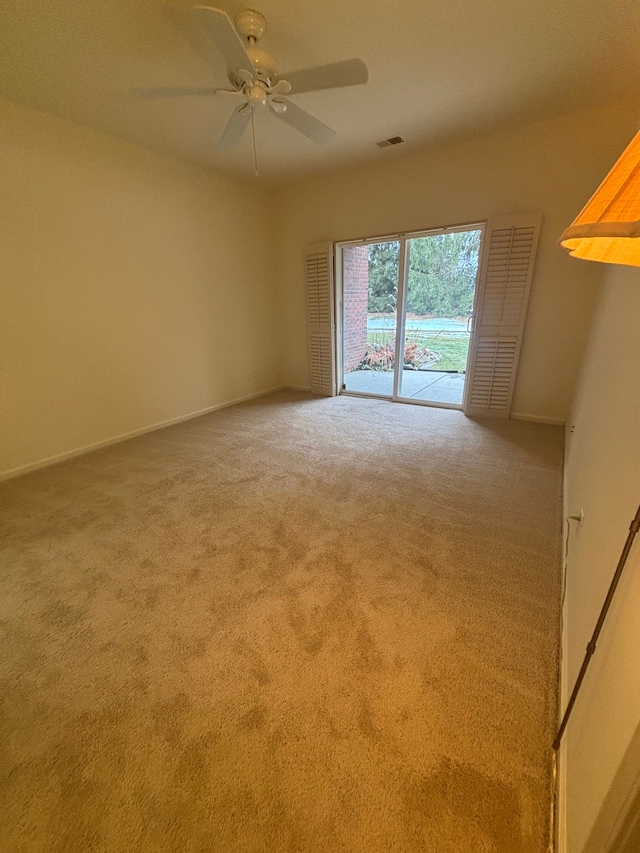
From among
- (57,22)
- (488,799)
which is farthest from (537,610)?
(57,22)

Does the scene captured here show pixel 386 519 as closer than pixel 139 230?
Yes

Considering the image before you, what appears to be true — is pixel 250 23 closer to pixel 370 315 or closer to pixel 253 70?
pixel 253 70

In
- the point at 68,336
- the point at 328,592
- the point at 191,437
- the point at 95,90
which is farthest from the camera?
the point at 191,437

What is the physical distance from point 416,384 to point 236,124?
350cm

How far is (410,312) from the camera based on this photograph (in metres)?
4.00

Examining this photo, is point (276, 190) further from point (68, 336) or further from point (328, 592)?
point (328, 592)

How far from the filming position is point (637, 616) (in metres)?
0.62

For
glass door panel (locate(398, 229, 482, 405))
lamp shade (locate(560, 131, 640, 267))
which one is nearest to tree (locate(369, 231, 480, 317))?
glass door panel (locate(398, 229, 482, 405))

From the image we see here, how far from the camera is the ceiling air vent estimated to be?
297 centimetres

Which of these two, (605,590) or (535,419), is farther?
(535,419)

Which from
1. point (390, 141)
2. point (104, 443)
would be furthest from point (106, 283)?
point (390, 141)

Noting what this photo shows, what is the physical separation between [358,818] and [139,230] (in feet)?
13.1

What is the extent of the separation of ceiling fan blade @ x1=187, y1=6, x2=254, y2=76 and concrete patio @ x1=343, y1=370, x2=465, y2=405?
3.11 meters

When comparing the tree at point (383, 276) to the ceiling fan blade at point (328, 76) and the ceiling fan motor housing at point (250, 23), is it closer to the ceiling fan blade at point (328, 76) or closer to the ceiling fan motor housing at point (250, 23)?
the ceiling fan blade at point (328, 76)
